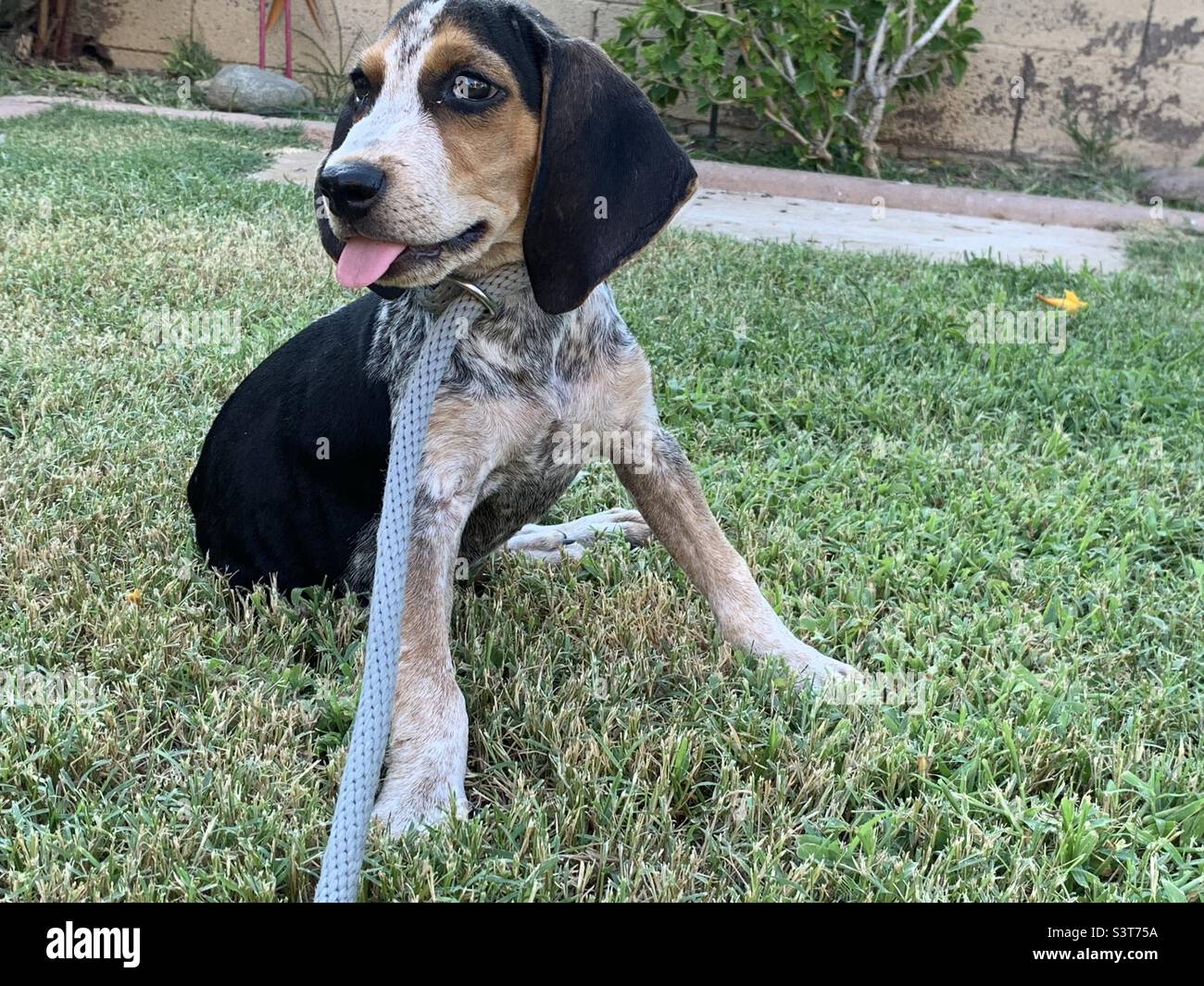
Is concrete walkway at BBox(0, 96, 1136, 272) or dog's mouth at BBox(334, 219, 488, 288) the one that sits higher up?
dog's mouth at BBox(334, 219, 488, 288)

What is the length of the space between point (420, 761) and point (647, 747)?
1.55 ft

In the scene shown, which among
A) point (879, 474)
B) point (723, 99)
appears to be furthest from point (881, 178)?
point (879, 474)

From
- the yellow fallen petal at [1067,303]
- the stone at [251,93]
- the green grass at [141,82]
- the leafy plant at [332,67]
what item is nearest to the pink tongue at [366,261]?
the yellow fallen petal at [1067,303]

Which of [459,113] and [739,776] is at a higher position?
[459,113]

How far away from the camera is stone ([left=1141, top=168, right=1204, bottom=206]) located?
9666mm

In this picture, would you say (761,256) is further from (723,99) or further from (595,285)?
(595,285)

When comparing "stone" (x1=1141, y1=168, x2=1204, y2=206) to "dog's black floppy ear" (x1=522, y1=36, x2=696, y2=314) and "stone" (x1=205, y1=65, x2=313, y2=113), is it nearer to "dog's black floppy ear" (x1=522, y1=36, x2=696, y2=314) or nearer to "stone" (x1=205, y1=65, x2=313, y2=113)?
"stone" (x1=205, y1=65, x2=313, y2=113)

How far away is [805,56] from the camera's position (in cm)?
846

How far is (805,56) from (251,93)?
504cm

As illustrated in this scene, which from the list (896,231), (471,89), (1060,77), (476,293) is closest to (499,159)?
(471,89)

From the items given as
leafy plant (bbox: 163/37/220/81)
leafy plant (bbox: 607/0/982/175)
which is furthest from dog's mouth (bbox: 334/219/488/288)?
leafy plant (bbox: 163/37/220/81)

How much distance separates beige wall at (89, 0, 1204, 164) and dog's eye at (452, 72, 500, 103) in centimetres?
861

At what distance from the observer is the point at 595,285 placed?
94.0 inches
